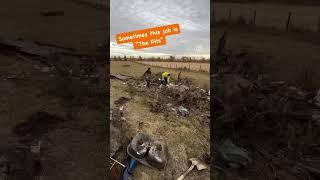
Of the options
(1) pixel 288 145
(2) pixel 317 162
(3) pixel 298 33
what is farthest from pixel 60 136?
(3) pixel 298 33

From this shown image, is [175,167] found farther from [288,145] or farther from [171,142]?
[288,145]

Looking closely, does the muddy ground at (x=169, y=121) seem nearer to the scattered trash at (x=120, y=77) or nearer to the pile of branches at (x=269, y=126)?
the scattered trash at (x=120, y=77)

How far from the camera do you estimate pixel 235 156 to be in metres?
5.09

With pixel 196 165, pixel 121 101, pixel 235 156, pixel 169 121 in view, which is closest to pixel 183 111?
pixel 169 121

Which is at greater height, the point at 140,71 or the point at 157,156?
the point at 140,71

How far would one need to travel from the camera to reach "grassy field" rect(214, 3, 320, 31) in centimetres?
1016

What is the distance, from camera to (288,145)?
5336 mm

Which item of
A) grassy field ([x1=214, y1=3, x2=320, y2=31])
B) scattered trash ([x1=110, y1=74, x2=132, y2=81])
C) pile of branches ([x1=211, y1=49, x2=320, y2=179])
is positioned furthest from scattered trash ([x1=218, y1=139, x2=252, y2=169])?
grassy field ([x1=214, y1=3, x2=320, y2=31])

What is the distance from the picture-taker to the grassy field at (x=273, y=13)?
10157 millimetres

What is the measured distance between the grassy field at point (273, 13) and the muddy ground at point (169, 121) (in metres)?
4.57

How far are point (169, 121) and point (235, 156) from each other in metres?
1.40

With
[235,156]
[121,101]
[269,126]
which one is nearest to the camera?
[235,156]

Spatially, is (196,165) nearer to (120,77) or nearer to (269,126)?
(269,126)

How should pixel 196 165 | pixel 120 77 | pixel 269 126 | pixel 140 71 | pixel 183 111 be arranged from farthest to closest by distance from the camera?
1. pixel 140 71
2. pixel 120 77
3. pixel 183 111
4. pixel 269 126
5. pixel 196 165
